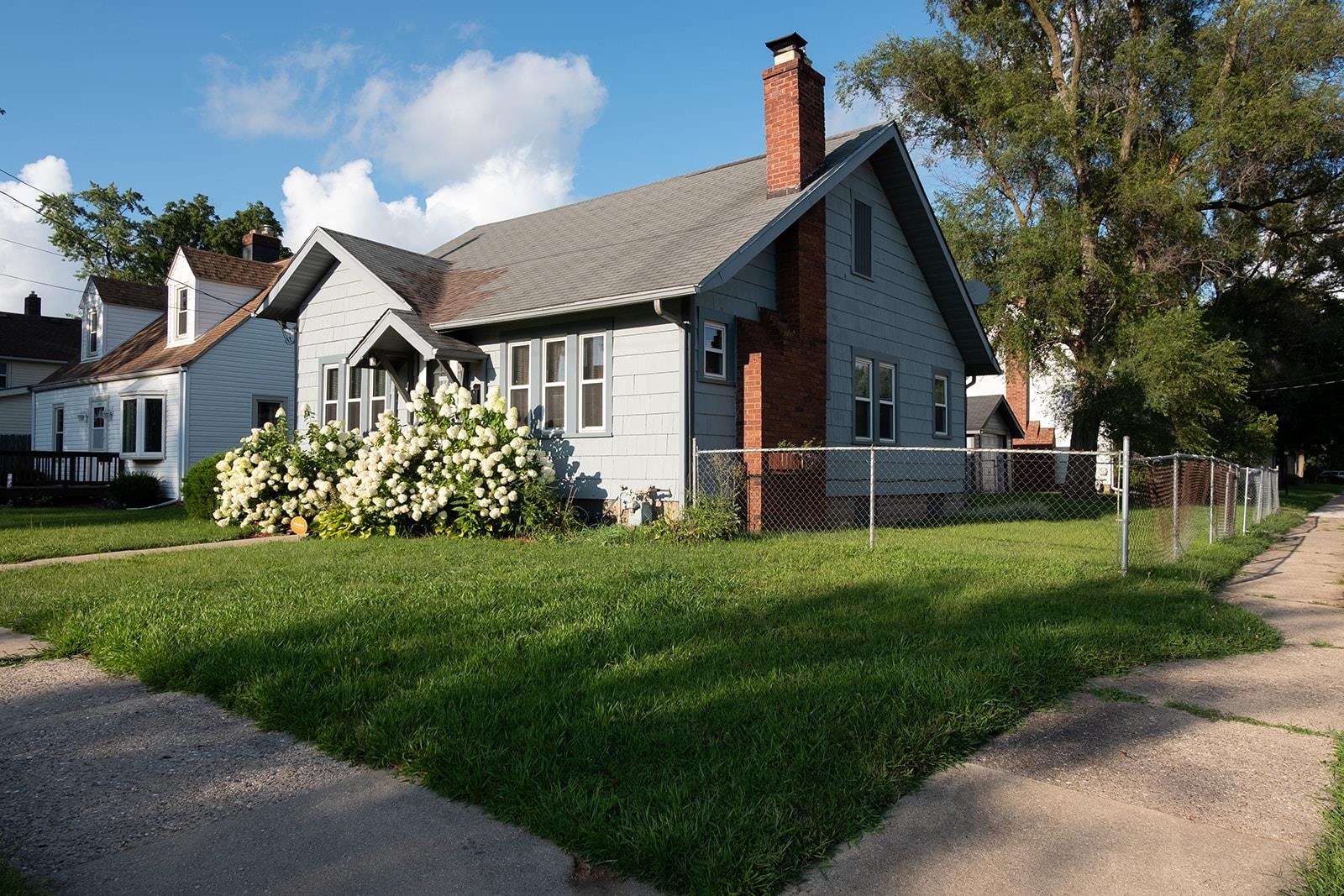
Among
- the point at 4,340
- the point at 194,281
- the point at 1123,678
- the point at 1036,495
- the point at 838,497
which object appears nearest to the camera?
the point at 1123,678

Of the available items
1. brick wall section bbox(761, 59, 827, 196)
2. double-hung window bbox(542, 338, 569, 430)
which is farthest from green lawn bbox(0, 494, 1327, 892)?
brick wall section bbox(761, 59, 827, 196)

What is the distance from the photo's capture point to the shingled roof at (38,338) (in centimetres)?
3366

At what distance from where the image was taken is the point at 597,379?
1294 centimetres

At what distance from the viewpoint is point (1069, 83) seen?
2481 centimetres

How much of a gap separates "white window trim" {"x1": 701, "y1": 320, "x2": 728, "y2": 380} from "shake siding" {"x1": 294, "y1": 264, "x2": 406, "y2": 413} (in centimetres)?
584

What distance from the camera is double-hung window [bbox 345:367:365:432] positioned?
16156 millimetres

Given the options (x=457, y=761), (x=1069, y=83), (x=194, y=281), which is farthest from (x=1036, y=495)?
(x=194, y=281)

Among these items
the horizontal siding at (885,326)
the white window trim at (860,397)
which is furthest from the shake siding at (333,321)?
the white window trim at (860,397)

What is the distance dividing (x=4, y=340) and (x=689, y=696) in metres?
39.1

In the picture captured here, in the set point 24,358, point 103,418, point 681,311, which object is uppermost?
point 24,358

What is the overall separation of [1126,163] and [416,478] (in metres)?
21.0

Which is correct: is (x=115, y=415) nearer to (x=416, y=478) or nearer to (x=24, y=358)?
(x=24, y=358)

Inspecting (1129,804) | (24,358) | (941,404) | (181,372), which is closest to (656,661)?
(1129,804)

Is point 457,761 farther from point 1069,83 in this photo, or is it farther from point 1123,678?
point 1069,83
